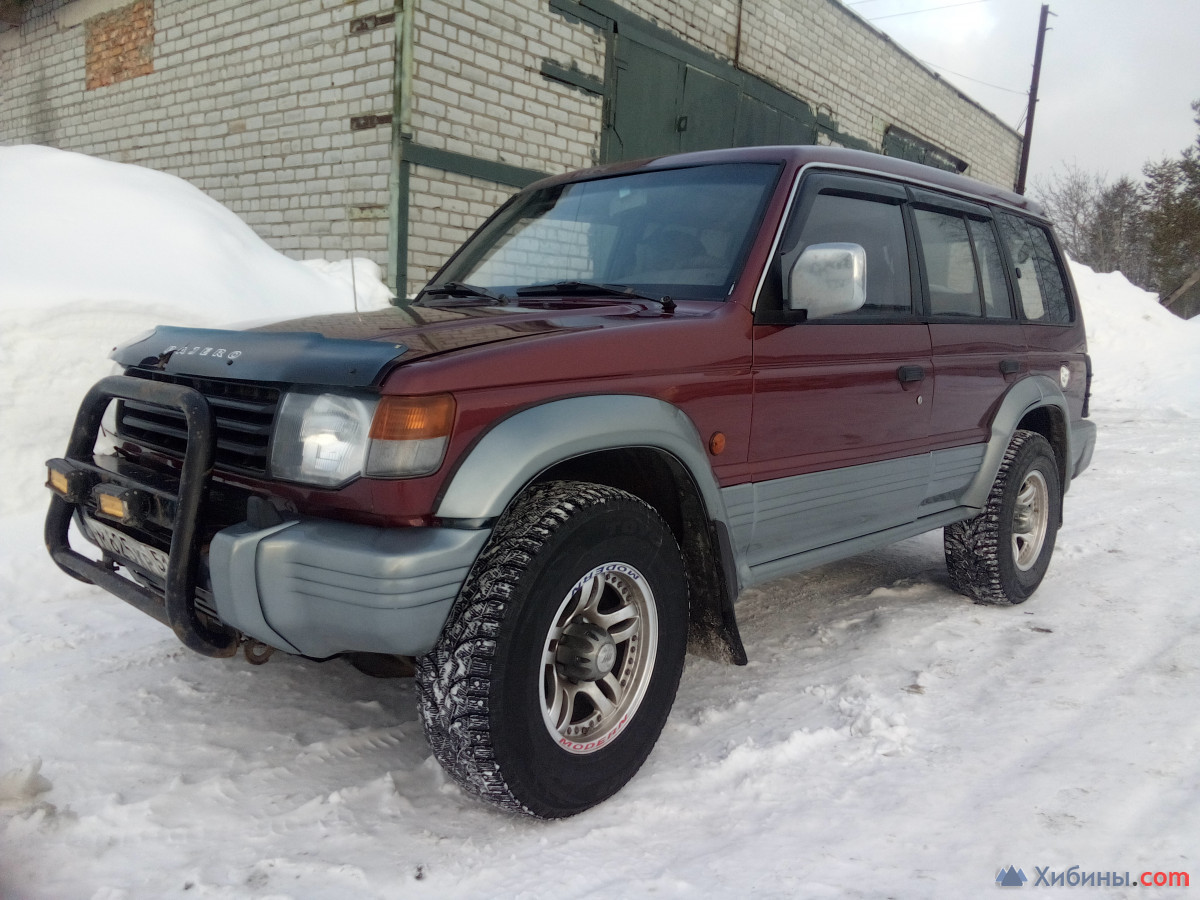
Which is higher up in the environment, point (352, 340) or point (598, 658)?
point (352, 340)

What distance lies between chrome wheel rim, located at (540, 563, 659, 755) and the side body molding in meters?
0.33

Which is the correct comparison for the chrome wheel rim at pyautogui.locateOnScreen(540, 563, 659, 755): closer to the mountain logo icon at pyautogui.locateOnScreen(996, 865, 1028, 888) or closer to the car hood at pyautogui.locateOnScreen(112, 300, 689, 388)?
the car hood at pyautogui.locateOnScreen(112, 300, 689, 388)

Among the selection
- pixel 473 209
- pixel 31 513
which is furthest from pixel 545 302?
pixel 473 209

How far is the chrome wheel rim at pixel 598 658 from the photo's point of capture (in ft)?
7.50

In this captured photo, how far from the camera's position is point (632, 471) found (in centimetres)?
265

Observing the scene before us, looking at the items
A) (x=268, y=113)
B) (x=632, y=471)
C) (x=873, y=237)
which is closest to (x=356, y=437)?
(x=632, y=471)

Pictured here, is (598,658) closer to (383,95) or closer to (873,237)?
(873,237)

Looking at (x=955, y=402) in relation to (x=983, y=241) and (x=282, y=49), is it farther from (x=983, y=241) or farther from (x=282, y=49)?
(x=282, y=49)

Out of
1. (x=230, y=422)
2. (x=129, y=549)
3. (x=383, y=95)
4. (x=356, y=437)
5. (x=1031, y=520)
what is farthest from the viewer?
(x=383, y=95)

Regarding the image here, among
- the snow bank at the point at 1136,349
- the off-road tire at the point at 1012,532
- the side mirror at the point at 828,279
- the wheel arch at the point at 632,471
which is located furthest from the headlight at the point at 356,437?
the snow bank at the point at 1136,349

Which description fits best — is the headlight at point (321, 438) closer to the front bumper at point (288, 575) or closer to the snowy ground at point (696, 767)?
the front bumper at point (288, 575)

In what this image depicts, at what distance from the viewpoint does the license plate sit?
2258 millimetres

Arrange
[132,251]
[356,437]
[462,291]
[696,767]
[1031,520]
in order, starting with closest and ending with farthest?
1. [356,437]
2. [696,767]
3. [462,291]
4. [1031,520]
5. [132,251]

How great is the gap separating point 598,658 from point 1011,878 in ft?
3.64
